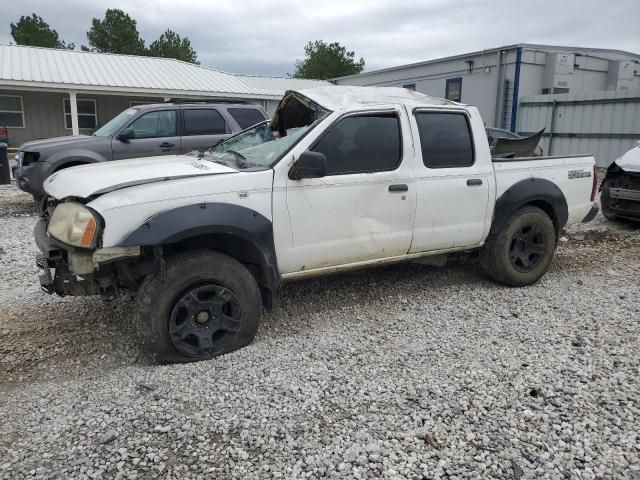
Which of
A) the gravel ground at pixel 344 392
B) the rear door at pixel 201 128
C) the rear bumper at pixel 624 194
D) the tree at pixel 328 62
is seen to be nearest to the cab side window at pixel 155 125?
the rear door at pixel 201 128

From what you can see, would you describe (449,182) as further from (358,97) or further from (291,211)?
(291,211)

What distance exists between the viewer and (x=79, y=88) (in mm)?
17891

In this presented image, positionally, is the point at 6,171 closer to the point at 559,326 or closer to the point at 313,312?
the point at 313,312

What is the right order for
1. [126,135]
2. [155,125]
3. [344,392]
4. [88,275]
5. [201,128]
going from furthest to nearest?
[201,128], [155,125], [126,135], [88,275], [344,392]

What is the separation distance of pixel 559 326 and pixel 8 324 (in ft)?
15.0

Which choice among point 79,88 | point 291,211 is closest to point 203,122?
point 291,211

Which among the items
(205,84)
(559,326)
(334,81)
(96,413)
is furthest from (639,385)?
(334,81)

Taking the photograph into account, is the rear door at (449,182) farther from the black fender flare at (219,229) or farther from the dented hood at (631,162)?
the dented hood at (631,162)

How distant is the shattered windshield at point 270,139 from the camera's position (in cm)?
400

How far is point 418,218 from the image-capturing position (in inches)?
177

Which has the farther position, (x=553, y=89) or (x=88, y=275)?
(x=553, y=89)

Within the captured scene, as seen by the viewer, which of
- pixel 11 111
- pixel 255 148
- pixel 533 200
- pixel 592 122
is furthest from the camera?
pixel 11 111

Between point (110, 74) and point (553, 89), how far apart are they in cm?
1573

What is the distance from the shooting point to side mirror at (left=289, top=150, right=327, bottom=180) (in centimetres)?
373
